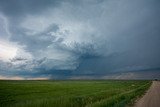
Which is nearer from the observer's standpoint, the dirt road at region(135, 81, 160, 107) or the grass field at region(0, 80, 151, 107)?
the dirt road at region(135, 81, 160, 107)

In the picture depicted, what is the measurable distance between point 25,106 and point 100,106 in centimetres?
995

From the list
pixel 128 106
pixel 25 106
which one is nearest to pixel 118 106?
pixel 128 106

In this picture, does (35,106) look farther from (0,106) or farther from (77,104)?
(0,106)

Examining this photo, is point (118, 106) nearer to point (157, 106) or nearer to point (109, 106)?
point (109, 106)

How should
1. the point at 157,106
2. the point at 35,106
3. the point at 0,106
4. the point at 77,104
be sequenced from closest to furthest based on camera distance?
the point at 157,106, the point at 35,106, the point at 77,104, the point at 0,106

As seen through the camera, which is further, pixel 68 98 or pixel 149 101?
pixel 68 98

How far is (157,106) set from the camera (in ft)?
67.3

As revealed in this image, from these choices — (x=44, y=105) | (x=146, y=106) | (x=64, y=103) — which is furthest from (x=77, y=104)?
(x=146, y=106)

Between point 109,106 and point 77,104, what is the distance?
224 inches

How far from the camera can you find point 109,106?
23.2 m

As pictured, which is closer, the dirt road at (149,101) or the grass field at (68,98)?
the dirt road at (149,101)

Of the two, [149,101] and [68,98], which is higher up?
[68,98]

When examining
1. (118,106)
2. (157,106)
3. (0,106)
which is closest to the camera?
(157,106)

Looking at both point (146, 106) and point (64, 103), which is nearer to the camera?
point (146, 106)
